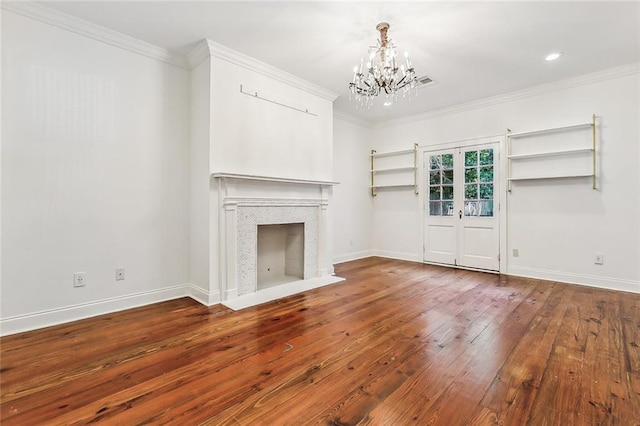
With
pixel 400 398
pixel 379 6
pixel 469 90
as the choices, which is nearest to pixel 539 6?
pixel 379 6

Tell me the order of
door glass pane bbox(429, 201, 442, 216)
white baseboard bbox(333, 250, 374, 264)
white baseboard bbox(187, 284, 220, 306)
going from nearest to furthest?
white baseboard bbox(187, 284, 220, 306) → door glass pane bbox(429, 201, 442, 216) → white baseboard bbox(333, 250, 374, 264)

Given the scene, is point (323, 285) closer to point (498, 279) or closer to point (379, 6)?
point (498, 279)

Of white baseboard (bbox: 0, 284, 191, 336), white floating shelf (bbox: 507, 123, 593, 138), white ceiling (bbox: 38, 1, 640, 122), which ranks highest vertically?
white ceiling (bbox: 38, 1, 640, 122)

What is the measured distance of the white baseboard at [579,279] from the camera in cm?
365

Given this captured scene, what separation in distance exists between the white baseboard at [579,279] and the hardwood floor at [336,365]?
66 cm

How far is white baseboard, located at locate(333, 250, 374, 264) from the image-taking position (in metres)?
5.48

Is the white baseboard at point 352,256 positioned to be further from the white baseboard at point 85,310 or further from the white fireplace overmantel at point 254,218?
the white baseboard at point 85,310

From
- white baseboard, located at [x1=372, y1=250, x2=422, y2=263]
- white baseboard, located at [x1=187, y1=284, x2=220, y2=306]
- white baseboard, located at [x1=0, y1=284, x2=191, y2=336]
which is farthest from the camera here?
white baseboard, located at [x1=372, y1=250, x2=422, y2=263]

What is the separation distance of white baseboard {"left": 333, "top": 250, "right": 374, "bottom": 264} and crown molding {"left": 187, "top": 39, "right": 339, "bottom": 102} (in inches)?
117

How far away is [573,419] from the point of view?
1454 mm

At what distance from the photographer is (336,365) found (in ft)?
6.42

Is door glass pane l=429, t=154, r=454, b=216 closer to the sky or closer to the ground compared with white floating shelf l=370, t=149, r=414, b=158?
closer to the ground

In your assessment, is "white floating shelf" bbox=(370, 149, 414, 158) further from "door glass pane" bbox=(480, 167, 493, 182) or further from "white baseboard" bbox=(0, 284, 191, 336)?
"white baseboard" bbox=(0, 284, 191, 336)

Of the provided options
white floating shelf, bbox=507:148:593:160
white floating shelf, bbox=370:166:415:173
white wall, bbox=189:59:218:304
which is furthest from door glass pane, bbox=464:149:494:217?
white wall, bbox=189:59:218:304
